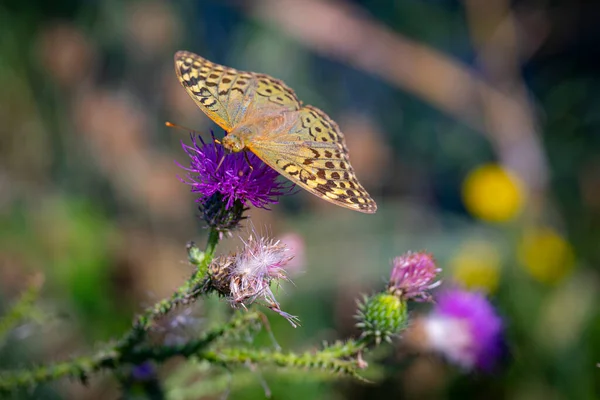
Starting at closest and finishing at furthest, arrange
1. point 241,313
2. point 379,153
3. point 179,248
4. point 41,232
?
1. point 241,313
2. point 41,232
3. point 179,248
4. point 379,153

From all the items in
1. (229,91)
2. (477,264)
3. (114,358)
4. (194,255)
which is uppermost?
(477,264)

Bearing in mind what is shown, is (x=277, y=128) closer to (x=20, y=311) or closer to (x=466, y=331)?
(x=20, y=311)

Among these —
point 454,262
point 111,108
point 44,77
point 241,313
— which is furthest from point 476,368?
point 44,77

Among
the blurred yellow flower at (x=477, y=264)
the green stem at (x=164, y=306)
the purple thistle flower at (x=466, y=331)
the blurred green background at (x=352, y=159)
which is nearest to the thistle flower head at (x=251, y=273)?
the green stem at (x=164, y=306)

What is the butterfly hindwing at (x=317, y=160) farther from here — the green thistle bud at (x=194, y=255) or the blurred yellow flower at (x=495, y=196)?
the blurred yellow flower at (x=495, y=196)

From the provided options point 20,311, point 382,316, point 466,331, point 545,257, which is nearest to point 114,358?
point 20,311

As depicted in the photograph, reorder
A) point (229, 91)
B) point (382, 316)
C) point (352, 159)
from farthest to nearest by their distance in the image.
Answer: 1. point (352, 159)
2. point (229, 91)
3. point (382, 316)

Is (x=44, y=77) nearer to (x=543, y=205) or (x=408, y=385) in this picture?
(x=408, y=385)
